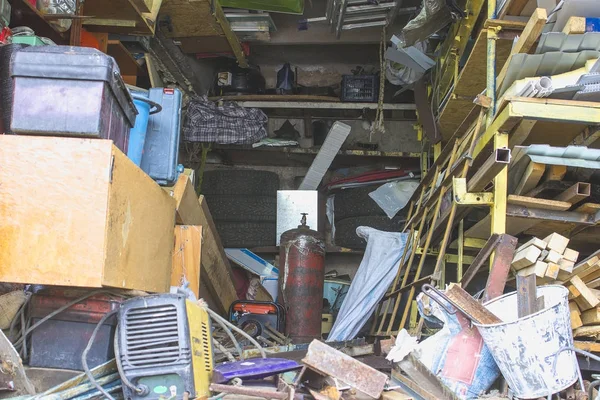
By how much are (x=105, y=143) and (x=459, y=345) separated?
1.86 meters

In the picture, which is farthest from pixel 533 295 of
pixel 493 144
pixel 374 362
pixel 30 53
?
pixel 30 53

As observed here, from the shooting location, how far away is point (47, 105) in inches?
105

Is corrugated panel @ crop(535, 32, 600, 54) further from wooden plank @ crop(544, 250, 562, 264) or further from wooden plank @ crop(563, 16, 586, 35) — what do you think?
wooden plank @ crop(544, 250, 562, 264)

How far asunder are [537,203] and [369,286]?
86.4 inches

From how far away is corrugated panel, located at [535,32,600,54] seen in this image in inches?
130

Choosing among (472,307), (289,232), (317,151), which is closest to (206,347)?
(472,307)

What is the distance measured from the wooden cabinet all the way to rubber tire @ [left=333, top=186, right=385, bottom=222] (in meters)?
4.35

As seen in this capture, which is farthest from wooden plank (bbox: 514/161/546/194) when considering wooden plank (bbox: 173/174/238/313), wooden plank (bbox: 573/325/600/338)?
wooden plank (bbox: 173/174/238/313)

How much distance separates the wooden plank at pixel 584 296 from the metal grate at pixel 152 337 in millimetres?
2182

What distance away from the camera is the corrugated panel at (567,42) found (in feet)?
10.8

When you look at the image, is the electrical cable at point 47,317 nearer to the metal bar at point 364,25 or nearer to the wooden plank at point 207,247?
the wooden plank at point 207,247

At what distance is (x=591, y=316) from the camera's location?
135 inches

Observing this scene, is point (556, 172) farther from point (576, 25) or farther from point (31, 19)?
point (31, 19)

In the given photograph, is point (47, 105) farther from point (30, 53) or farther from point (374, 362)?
point (374, 362)
